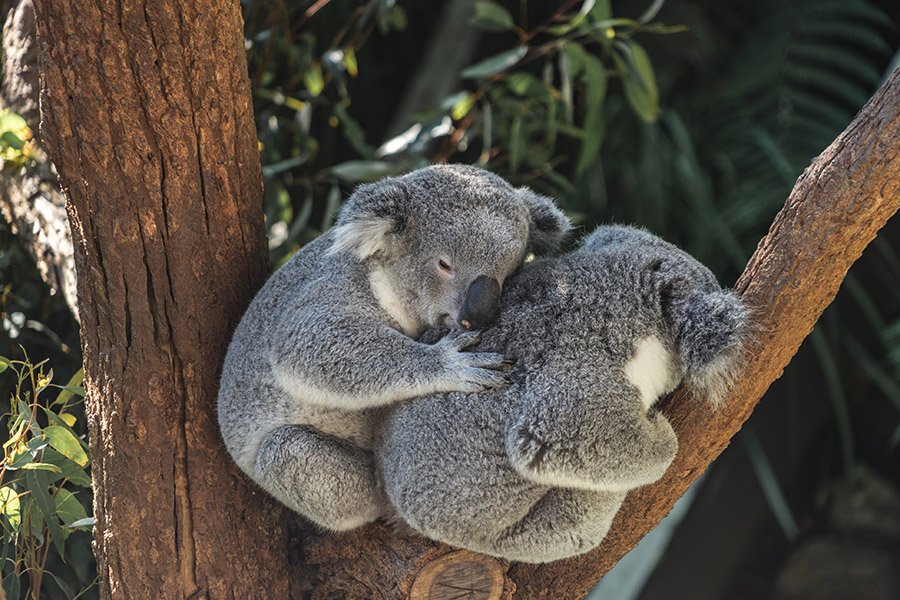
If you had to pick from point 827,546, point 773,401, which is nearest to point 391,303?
point 773,401

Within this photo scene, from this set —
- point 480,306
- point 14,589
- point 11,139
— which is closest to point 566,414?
point 480,306

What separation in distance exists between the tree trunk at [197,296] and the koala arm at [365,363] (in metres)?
0.31

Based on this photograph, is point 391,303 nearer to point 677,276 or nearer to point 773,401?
point 677,276

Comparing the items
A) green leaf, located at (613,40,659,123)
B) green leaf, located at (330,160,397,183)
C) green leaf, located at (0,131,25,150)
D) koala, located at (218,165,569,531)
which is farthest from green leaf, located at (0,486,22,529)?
green leaf, located at (613,40,659,123)

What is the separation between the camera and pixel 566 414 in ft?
7.16

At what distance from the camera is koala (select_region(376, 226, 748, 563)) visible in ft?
A: 7.18

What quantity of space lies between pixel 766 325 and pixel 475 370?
662mm

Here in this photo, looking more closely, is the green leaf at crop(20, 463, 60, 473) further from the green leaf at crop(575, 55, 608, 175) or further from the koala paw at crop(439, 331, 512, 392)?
the green leaf at crop(575, 55, 608, 175)

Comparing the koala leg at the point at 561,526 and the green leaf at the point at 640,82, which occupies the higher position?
the green leaf at the point at 640,82

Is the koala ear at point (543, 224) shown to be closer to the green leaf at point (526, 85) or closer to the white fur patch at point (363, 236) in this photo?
the white fur patch at point (363, 236)

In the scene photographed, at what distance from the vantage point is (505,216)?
101 inches

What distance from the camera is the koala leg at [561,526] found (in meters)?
2.29

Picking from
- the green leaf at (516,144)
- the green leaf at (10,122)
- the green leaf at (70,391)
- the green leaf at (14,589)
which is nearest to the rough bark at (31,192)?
the green leaf at (10,122)

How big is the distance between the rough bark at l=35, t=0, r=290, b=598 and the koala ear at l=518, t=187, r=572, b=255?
29.9 inches
